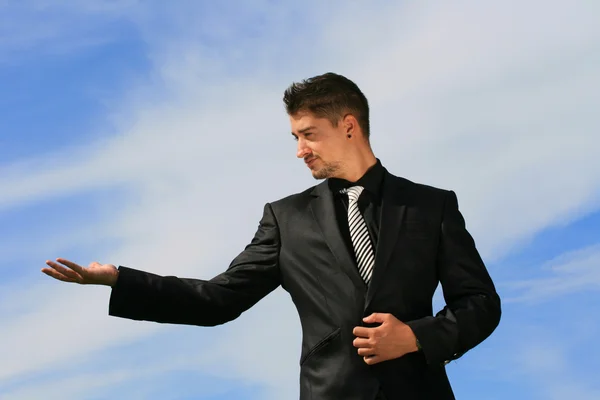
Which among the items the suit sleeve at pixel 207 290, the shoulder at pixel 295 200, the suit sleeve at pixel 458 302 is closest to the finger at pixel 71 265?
the suit sleeve at pixel 207 290

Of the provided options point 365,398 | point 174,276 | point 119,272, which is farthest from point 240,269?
point 365,398

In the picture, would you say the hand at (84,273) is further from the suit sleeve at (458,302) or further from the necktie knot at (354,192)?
the suit sleeve at (458,302)

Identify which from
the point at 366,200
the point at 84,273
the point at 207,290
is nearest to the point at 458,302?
the point at 366,200

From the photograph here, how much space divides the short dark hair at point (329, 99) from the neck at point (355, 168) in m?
0.24

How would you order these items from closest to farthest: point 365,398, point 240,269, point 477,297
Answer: point 365,398, point 477,297, point 240,269

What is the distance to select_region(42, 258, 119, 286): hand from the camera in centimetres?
614

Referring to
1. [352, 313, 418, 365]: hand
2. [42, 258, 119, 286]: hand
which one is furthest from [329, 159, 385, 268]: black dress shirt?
[42, 258, 119, 286]: hand

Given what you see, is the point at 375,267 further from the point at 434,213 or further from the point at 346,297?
the point at 434,213

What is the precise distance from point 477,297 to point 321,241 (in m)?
1.21

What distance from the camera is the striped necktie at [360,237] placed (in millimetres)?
6227

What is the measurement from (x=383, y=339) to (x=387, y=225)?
2.90 feet

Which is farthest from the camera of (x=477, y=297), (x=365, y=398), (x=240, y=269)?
(x=240, y=269)

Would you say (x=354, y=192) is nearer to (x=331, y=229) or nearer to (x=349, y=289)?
(x=331, y=229)

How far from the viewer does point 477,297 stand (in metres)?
6.32
